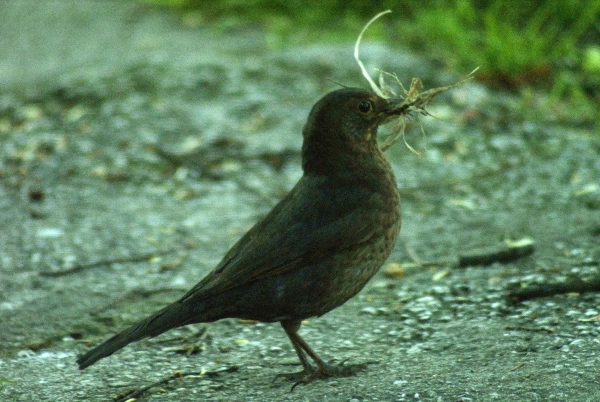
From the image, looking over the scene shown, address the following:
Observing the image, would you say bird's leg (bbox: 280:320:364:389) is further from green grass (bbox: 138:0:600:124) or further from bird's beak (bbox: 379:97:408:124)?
green grass (bbox: 138:0:600:124)

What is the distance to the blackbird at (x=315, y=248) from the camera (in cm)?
352

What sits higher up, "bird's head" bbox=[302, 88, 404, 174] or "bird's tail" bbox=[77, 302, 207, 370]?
"bird's head" bbox=[302, 88, 404, 174]

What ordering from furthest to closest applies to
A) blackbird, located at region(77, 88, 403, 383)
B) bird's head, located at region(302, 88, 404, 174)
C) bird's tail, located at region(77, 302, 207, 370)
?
bird's head, located at region(302, 88, 404, 174) < blackbird, located at region(77, 88, 403, 383) < bird's tail, located at region(77, 302, 207, 370)

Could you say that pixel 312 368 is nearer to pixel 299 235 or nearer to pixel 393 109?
pixel 299 235

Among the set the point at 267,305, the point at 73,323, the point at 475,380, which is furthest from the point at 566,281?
the point at 73,323

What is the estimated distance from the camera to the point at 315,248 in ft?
11.7

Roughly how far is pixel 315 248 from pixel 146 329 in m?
0.69

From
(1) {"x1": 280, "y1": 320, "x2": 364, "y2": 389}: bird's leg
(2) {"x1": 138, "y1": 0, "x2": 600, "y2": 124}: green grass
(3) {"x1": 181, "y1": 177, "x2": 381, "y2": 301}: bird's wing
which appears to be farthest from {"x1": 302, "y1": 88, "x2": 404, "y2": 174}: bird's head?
(2) {"x1": 138, "y1": 0, "x2": 600, "y2": 124}: green grass

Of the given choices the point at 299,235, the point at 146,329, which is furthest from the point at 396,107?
the point at 146,329

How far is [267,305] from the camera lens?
3545 mm

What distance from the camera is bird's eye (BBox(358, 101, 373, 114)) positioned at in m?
3.81

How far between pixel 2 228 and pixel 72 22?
17.8 feet

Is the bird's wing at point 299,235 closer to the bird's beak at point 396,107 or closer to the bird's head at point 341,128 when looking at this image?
the bird's head at point 341,128

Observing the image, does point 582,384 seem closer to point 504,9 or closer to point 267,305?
Result: point 267,305
